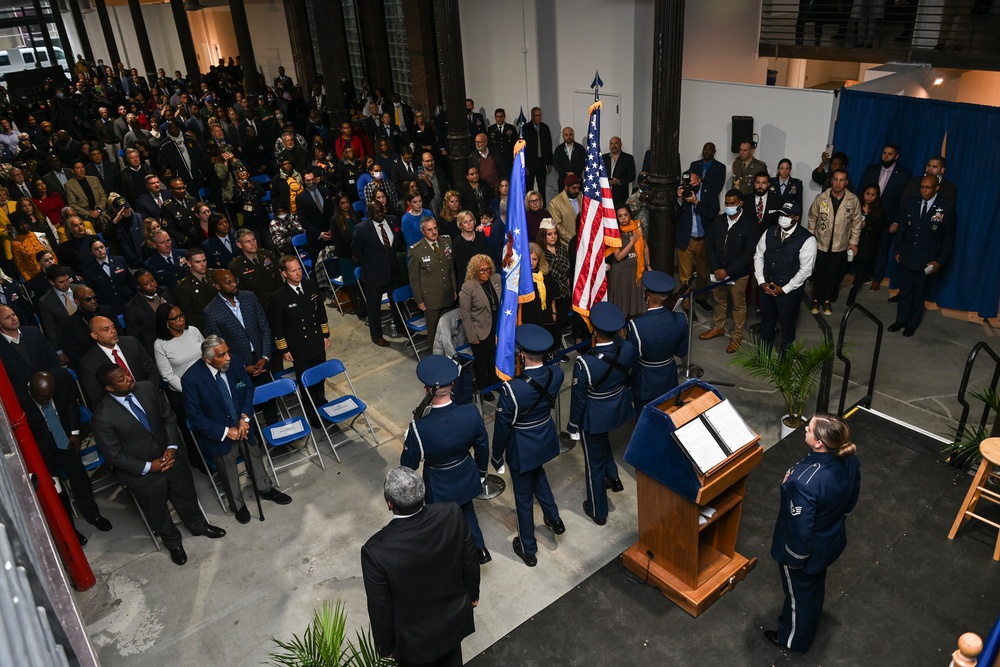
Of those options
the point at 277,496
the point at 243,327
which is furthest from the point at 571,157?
the point at 277,496

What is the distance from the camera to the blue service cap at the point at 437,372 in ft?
16.1

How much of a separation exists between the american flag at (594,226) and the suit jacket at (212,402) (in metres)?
3.27

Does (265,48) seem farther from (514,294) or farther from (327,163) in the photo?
(514,294)

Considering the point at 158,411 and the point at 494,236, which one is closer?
the point at 158,411

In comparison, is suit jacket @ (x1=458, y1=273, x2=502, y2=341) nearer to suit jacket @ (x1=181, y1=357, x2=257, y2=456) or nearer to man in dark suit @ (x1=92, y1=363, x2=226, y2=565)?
suit jacket @ (x1=181, y1=357, x2=257, y2=456)

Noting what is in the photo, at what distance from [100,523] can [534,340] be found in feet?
13.9

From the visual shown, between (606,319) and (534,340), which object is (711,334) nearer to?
(606,319)

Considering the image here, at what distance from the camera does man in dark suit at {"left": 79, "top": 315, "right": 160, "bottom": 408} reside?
6086 millimetres

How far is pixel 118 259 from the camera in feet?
27.0

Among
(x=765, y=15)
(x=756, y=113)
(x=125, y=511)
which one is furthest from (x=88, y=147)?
(x=765, y=15)

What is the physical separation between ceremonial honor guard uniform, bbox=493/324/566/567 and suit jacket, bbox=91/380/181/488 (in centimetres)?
267

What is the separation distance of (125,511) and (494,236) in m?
4.58

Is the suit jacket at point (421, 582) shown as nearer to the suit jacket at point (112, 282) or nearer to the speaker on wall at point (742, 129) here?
the suit jacket at point (112, 282)

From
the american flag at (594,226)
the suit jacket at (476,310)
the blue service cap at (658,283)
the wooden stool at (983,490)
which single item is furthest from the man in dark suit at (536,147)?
the wooden stool at (983,490)
